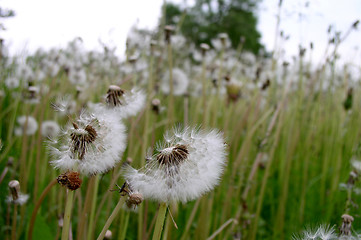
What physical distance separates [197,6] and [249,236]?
21348mm

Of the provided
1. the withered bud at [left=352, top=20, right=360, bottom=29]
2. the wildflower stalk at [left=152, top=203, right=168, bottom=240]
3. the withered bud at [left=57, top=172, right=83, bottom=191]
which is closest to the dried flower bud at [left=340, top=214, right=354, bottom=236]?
the wildflower stalk at [left=152, top=203, right=168, bottom=240]

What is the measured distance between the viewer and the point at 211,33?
20484mm

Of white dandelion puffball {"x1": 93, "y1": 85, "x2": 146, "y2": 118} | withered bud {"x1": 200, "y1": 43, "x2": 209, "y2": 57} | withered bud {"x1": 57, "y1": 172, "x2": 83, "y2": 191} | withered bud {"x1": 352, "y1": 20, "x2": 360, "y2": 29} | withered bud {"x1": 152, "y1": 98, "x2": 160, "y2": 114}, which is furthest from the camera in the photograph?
withered bud {"x1": 200, "y1": 43, "x2": 209, "y2": 57}

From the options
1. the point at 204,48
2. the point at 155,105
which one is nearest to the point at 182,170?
A: the point at 155,105

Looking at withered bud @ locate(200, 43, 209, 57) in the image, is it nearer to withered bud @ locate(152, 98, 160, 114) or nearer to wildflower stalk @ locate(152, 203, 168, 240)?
withered bud @ locate(152, 98, 160, 114)

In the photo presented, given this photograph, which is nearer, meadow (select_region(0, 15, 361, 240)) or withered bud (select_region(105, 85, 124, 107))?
meadow (select_region(0, 15, 361, 240))

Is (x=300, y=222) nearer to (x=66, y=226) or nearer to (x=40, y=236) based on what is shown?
(x=40, y=236)

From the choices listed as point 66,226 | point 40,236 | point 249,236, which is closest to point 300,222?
point 249,236

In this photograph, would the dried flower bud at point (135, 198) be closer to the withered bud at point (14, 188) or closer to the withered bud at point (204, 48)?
the withered bud at point (14, 188)

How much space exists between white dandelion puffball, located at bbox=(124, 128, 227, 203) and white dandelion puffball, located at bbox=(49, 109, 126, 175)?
80 millimetres

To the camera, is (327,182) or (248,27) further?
(248,27)

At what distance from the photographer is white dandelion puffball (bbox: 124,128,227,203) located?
0.62 metres

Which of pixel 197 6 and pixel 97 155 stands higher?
pixel 197 6

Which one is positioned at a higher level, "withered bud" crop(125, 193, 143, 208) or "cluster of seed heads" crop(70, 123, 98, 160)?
"cluster of seed heads" crop(70, 123, 98, 160)
